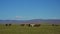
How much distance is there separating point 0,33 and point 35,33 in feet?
8.31

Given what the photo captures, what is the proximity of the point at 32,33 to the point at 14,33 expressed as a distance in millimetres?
1305

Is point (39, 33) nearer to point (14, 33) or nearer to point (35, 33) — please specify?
point (35, 33)


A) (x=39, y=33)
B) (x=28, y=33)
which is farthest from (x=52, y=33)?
(x=28, y=33)

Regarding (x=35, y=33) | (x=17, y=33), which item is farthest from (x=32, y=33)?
(x=17, y=33)

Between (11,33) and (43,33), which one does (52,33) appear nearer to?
(43,33)

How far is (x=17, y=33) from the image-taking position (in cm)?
1005

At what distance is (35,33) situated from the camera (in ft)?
33.0

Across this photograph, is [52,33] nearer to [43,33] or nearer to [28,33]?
[43,33]

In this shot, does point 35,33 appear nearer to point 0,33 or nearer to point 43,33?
point 43,33

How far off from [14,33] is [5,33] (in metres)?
0.65

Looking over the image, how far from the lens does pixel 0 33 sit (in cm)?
998

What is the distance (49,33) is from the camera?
9984 mm

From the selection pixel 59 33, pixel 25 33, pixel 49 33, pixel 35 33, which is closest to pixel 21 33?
pixel 25 33

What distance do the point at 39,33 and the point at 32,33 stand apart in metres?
0.51
